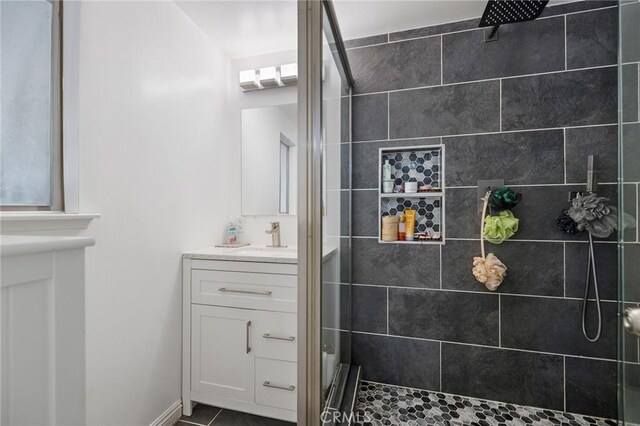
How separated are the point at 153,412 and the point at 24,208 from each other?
108 centimetres

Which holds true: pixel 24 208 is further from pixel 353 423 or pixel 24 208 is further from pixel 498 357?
pixel 498 357

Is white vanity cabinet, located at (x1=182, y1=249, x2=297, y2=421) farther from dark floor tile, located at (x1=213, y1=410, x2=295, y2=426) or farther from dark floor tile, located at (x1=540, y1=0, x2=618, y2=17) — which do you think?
dark floor tile, located at (x1=540, y1=0, x2=618, y2=17)

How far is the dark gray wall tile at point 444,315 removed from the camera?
1.62 metres

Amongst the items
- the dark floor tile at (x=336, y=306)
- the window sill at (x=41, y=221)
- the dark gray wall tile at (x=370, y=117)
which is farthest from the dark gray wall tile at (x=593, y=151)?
the window sill at (x=41, y=221)

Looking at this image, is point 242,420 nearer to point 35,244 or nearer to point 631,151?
point 35,244

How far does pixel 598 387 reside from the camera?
4.81ft

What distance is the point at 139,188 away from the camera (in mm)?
1345

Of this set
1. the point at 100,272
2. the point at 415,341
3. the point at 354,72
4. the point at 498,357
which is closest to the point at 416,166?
the point at 354,72

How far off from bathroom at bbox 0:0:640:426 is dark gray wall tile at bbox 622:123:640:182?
0.53 m

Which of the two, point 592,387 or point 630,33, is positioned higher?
point 630,33

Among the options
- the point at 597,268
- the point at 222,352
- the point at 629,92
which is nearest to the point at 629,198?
the point at 629,92

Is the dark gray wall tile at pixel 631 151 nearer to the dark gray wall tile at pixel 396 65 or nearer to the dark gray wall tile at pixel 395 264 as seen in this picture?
the dark gray wall tile at pixel 395 264

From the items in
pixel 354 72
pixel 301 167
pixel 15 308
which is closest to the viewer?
pixel 15 308
